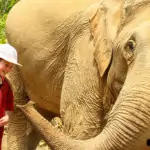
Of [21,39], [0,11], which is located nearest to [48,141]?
[21,39]

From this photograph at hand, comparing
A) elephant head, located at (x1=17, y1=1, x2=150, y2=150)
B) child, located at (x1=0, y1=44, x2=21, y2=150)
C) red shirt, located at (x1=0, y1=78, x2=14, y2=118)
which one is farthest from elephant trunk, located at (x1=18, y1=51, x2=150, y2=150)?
red shirt, located at (x1=0, y1=78, x2=14, y2=118)

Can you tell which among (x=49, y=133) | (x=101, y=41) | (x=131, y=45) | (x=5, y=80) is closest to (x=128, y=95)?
(x=131, y=45)

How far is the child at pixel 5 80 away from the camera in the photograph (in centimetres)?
447

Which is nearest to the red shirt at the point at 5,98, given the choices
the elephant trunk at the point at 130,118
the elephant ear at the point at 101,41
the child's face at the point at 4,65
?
the child's face at the point at 4,65

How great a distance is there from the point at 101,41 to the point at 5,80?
0.72m

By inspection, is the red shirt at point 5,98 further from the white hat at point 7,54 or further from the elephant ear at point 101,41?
the elephant ear at point 101,41

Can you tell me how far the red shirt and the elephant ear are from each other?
650 millimetres

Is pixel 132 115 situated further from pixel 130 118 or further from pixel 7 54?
pixel 7 54

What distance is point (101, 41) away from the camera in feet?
14.9

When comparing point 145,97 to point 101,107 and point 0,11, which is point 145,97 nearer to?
point 101,107

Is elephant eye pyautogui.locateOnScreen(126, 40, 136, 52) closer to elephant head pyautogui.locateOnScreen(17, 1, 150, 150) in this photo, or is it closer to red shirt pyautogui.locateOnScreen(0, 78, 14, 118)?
elephant head pyautogui.locateOnScreen(17, 1, 150, 150)

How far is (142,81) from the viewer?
3.55 metres

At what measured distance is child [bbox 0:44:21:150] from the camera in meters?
4.47

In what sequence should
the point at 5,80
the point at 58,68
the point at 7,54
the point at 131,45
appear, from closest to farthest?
1. the point at 131,45
2. the point at 7,54
3. the point at 5,80
4. the point at 58,68
